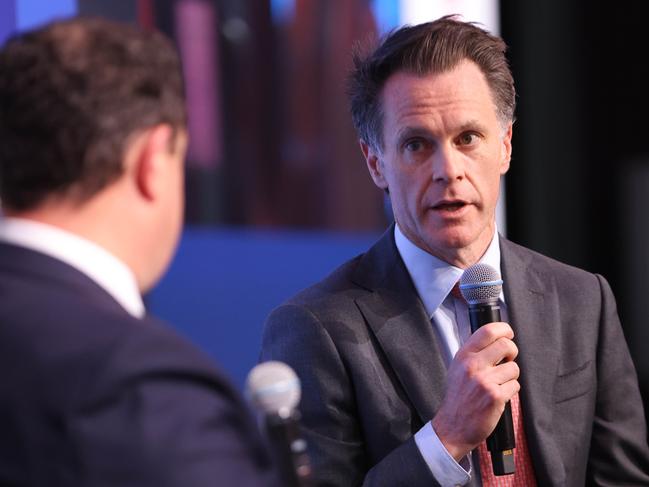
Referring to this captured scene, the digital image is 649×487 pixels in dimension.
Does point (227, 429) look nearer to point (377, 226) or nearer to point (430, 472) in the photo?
point (430, 472)

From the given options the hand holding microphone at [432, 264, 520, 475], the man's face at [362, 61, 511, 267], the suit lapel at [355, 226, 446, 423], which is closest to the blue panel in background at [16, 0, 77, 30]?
the man's face at [362, 61, 511, 267]

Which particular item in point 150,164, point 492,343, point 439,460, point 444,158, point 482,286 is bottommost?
point 439,460

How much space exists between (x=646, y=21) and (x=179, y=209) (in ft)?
11.4

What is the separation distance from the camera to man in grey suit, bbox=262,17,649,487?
2.18m

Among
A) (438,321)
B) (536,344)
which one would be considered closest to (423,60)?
(438,321)

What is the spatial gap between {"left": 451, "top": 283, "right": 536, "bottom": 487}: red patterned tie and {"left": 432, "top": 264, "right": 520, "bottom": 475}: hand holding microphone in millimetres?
188

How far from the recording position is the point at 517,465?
224 cm

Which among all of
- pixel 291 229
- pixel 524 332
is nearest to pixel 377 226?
pixel 291 229

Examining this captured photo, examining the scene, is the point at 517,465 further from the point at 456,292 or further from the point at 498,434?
the point at 456,292

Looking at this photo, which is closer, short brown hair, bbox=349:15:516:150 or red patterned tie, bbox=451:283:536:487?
red patterned tie, bbox=451:283:536:487

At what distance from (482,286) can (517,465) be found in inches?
18.8

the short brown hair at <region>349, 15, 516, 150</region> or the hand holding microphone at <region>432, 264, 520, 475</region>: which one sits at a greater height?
the short brown hair at <region>349, 15, 516, 150</region>

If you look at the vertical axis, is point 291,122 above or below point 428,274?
above

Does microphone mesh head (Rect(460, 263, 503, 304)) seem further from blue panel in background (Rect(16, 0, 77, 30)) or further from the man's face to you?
blue panel in background (Rect(16, 0, 77, 30))
